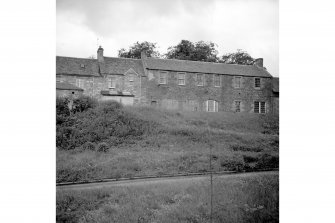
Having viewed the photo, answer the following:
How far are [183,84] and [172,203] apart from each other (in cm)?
1201

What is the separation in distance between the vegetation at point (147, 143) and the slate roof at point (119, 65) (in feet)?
14.1

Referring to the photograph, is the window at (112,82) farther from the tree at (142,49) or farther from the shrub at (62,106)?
the shrub at (62,106)

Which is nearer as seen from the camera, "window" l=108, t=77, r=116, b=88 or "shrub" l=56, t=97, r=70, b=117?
"shrub" l=56, t=97, r=70, b=117

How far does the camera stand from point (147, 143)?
813 cm

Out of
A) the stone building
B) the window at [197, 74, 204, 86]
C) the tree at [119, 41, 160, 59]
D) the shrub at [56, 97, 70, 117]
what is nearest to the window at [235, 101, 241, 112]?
the stone building

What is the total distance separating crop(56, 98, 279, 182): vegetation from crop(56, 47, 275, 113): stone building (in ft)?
13.7

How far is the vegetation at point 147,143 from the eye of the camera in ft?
20.0

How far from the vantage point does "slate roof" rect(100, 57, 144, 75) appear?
559 inches

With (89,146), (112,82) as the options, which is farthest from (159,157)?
(112,82)

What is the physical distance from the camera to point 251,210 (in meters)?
3.67

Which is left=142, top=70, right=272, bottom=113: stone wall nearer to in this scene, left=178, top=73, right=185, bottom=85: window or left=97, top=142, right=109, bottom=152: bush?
left=178, top=73, right=185, bottom=85: window

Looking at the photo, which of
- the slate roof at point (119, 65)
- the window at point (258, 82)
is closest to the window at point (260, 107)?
the window at point (258, 82)
